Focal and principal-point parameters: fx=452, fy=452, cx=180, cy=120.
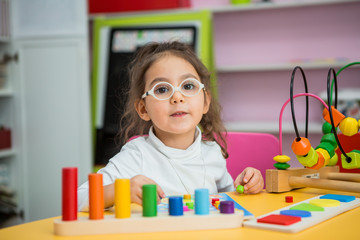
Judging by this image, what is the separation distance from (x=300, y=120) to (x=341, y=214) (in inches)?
97.5

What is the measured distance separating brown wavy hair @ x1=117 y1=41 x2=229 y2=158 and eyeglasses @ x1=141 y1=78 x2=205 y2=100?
0.11 meters

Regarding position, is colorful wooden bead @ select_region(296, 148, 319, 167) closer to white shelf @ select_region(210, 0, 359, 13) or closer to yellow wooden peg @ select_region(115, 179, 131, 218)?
yellow wooden peg @ select_region(115, 179, 131, 218)

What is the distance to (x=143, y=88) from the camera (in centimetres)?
127

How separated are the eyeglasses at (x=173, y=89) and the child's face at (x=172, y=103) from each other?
0.01 metres

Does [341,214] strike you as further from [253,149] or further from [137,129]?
[137,129]

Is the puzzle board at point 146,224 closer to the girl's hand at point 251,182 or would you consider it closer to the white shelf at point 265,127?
the girl's hand at point 251,182

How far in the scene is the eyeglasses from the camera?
1.14 meters

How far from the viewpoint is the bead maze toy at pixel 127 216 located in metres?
0.68

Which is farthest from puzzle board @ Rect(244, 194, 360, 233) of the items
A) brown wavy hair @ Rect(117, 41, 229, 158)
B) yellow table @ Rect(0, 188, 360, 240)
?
brown wavy hair @ Rect(117, 41, 229, 158)

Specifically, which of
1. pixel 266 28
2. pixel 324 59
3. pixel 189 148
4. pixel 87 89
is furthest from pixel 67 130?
pixel 189 148

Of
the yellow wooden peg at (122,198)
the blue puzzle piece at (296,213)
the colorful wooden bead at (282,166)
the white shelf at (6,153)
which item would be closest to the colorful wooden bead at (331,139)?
the colorful wooden bead at (282,166)

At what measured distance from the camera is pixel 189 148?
1.20 meters

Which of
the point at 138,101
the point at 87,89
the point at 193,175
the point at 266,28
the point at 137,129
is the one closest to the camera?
the point at 193,175

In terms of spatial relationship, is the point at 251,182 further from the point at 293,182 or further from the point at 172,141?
the point at 172,141
